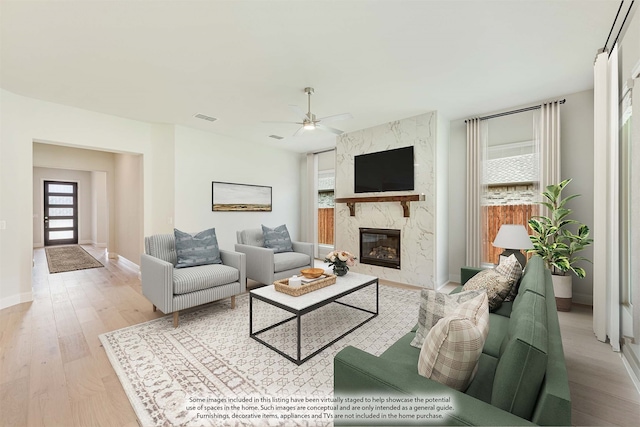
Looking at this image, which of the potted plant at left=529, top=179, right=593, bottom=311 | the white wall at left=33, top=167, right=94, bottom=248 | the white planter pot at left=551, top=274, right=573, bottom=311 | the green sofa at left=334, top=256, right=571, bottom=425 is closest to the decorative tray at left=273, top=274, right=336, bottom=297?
the green sofa at left=334, top=256, right=571, bottom=425

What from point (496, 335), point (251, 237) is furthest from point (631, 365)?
point (251, 237)

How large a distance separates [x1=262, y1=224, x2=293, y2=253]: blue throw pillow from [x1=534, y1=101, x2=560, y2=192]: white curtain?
3783 mm

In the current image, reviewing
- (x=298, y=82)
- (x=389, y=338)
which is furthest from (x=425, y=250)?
Answer: (x=298, y=82)

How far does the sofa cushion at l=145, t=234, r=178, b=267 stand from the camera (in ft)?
10.3

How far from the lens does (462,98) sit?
11.8ft

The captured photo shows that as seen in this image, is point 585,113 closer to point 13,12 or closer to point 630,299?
point 630,299

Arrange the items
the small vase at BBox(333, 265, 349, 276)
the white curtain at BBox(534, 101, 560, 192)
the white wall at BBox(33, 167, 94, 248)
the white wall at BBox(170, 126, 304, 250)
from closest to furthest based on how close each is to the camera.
Result: 1. the small vase at BBox(333, 265, 349, 276)
2. the white curtain at BBox(534, 101, 560, 192)
3. the white wall at BBox(170, 126, 304, 250)
4. the white wall at BBox(33, 167, 94, 248)

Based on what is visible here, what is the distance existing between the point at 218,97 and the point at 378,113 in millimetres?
2328

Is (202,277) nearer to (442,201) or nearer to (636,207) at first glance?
(442,201)

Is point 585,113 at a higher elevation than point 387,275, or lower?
higher

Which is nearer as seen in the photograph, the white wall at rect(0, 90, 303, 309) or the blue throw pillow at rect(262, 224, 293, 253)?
the white wall at rect(0, 90, 303, 309)

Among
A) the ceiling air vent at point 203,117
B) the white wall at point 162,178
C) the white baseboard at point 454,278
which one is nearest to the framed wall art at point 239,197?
the white wall at point 162,178

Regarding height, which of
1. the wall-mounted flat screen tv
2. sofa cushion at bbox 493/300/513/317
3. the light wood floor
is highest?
the wall-mounted flat screen tv

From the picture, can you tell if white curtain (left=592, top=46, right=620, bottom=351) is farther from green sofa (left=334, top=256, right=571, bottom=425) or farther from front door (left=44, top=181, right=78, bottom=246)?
front door (left=44, top=181, right=78, bottom=246)
